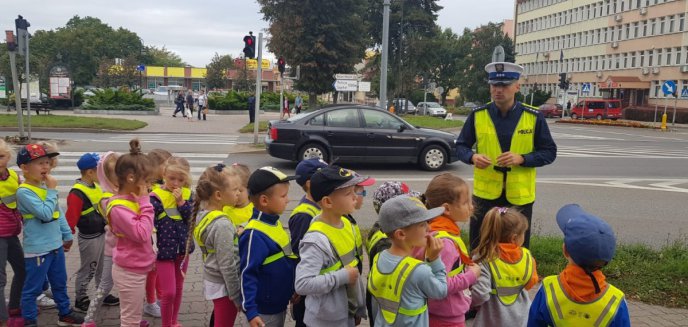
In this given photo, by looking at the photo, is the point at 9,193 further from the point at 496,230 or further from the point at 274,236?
the point at 496,230

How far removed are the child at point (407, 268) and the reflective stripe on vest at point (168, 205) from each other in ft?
5.90

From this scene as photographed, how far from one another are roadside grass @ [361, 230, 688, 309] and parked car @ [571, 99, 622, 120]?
157 ft

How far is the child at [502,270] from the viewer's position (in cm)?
321

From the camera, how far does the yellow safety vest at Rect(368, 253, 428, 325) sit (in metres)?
2.73

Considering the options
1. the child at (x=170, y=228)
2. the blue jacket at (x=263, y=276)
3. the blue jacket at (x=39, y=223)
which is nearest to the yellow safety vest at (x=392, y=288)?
the blue jacket at (x=263, y=276)

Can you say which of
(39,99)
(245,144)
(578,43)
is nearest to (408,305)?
(245,144)

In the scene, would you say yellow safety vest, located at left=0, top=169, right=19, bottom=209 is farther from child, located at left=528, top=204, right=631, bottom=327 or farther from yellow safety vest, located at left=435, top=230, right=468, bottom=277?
child, located at left=528, top=204, right=631, bottom=327

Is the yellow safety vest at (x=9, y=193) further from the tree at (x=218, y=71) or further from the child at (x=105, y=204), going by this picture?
the tree at (x=218, y=71)

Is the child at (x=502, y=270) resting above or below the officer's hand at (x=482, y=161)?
below

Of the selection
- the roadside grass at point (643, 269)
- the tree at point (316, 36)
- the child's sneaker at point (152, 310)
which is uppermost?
the tree at point (316, 36)

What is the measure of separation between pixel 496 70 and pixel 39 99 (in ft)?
99.8

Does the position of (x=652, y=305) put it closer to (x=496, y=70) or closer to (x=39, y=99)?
(x=496, y=70)

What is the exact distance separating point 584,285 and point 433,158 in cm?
1091

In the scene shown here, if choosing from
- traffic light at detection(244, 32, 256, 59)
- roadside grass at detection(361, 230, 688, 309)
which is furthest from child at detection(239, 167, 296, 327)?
traffic light at detection(244, 32, 256, 59)
